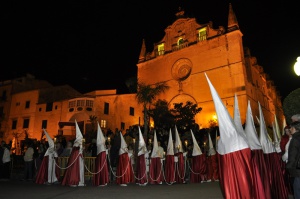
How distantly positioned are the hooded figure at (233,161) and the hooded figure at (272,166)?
2.13 meters

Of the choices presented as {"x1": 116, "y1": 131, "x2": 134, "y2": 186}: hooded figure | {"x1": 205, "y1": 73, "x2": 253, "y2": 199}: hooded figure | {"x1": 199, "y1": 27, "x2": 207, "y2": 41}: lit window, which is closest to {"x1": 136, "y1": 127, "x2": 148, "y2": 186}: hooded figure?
{"x1": 116, "y1": 131, "x2": 134, "y2": 186}: hooded figure

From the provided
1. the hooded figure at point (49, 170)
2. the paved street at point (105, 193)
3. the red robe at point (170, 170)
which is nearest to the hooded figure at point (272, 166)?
the paved street at point (105, 193)

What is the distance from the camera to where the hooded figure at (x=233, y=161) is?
4543 millimetres

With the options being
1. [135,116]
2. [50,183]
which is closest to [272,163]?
[50,183]

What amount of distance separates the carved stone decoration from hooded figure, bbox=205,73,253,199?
114 ft

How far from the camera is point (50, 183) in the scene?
10.8 metres

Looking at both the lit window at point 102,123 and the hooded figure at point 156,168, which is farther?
the lit window at point 102,123

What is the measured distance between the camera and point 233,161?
183 inches

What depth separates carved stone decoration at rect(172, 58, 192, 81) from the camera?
130 feet

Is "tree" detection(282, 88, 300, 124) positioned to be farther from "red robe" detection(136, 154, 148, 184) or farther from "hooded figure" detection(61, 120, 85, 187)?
"hooded figure" detection(61, 120, 85, 187)

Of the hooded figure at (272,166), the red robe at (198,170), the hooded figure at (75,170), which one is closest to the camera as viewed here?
the hooded figure at (272,166)

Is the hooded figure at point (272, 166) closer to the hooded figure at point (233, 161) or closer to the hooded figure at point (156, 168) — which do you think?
the hooded figure at point (233, 161)

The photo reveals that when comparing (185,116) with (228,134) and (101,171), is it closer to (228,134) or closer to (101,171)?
(101,171)

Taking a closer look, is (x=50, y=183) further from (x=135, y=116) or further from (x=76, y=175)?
(x=135, y=116)
